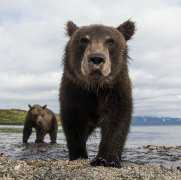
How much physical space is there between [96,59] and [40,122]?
67.9ft

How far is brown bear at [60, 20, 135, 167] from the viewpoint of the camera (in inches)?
397

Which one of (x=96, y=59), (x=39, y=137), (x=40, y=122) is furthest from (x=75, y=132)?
(x=40, y=122)

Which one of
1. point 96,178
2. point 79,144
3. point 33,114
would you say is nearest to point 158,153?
point 79,144

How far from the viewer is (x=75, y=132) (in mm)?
10992

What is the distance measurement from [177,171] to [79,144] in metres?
2.45

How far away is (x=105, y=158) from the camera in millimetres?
10055

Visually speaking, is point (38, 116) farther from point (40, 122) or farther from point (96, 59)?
point (96, 59)

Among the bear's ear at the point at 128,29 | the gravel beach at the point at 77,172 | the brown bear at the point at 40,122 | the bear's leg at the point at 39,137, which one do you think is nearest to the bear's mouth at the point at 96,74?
the gravel beach at the point at 77,172

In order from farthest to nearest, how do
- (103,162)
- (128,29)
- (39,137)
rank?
1. (39,137)
2. (128,29)
3. (103,162)

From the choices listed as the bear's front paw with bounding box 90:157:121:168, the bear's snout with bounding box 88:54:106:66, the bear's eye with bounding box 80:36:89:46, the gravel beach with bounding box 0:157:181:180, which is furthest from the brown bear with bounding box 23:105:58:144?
the bear's snout with bounding box 88:54:106:66

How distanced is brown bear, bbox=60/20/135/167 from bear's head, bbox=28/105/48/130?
18.6 meters

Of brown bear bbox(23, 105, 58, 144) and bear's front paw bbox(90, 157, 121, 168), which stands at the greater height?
brown bear bbox(23, 105, 58, 144)

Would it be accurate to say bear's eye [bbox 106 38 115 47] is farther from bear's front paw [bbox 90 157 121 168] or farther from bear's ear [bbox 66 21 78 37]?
bear's front paw [bbox 90 157 121 168]

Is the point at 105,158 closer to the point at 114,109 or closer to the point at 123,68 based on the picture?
the point at 114,109
